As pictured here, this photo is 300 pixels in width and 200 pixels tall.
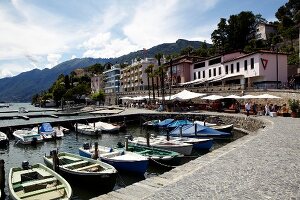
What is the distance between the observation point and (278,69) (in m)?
57.5

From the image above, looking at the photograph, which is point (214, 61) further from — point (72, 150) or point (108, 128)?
point (72, 150)

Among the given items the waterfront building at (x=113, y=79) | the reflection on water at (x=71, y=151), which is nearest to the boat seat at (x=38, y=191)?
the reflection on water at (x=71, y=151)

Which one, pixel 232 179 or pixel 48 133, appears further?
pixel 48 133

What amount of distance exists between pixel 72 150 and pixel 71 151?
64 centimetres

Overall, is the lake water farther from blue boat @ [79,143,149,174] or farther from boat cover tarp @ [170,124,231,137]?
boat cover tarp @ [170,124,231,137]

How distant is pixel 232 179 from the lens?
12.0 metres

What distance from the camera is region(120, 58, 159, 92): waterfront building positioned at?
115 m

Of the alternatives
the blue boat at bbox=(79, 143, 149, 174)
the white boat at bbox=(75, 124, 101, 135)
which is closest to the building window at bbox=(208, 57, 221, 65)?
the white boat at bbox=(75, 124, 101, 135)

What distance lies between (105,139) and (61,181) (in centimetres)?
2395

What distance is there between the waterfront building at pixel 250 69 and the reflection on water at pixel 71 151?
947 inches

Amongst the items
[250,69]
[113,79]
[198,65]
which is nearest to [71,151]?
[250,69]

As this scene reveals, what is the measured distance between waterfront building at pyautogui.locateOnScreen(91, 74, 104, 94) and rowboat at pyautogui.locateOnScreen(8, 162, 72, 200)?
14167 centimetres

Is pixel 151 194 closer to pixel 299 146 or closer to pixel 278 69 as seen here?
pixel 299 146

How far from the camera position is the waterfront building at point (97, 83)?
529 feet
